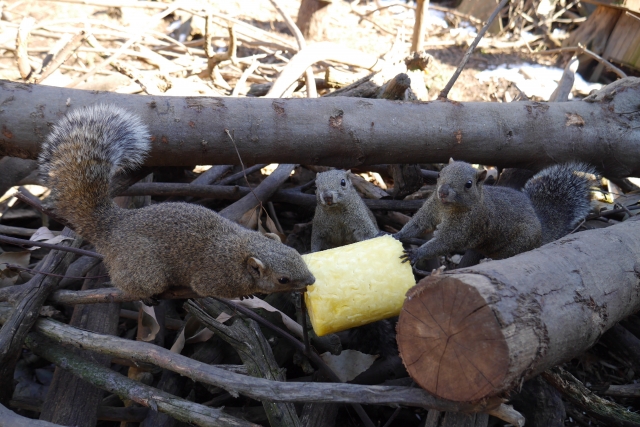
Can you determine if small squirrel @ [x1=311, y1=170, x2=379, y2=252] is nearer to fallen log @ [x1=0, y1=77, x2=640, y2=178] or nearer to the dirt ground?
fallen log @ [x1=0, y1=77, x2=640, y2=178]

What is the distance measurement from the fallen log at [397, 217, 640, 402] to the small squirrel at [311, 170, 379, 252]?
1796 millimetres

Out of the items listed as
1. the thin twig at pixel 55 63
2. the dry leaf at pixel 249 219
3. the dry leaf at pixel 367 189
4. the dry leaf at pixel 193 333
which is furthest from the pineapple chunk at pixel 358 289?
the thin twig at pixel 55 63

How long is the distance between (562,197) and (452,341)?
288 cm

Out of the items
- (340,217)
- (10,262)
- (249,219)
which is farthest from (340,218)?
(10,262)

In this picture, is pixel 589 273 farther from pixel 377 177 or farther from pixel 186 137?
pixel 377 177

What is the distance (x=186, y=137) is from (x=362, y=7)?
28.3 feet

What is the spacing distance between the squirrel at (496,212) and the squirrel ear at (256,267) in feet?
3.67

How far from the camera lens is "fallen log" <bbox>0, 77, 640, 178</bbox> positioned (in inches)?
162

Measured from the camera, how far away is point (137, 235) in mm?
3588

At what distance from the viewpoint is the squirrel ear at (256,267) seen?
3512 millimetres

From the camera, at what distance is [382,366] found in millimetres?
3920

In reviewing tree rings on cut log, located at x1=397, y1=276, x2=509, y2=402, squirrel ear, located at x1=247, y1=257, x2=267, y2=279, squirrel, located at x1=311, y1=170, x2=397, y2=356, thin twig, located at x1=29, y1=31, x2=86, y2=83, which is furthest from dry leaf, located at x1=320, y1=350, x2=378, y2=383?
thin twig, located at x1=29, y1=31, x2=86, y2=83

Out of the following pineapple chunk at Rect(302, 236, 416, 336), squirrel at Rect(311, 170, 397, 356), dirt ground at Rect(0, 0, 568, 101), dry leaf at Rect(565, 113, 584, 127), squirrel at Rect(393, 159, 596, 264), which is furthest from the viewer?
dirt ground at Rect(0, 0, 568, 101)

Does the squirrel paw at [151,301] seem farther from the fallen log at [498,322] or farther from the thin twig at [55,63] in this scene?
the thin twig at [55,63]
